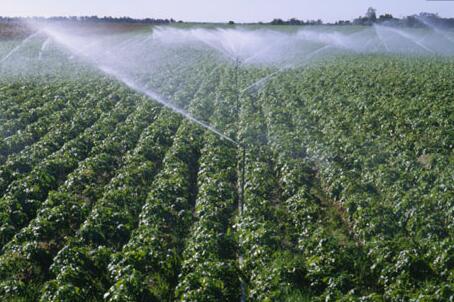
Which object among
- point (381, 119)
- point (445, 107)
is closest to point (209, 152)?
point (381, 119)

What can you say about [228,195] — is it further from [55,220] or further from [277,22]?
[277,22]

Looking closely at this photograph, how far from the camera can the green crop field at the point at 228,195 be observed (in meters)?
7.90

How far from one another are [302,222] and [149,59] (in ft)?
117

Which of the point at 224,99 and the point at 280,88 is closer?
the point at 224,99

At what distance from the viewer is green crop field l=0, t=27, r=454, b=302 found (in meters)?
7.90

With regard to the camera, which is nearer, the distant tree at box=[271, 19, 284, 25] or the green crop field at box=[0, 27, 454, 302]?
the green crop field at box=[0, 27, 454, 302]

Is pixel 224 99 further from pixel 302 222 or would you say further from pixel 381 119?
pixel 302 222

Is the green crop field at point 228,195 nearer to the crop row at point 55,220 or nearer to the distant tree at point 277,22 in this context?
Result: the crop row at point 55,220

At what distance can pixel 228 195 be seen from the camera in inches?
447

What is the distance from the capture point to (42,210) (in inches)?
394

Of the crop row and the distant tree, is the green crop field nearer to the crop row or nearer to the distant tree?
the crop row

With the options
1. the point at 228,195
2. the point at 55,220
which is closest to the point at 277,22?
the point at 228,195

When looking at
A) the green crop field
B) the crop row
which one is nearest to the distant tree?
the green crop field

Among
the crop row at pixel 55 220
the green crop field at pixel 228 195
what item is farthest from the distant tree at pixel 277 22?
the crop row at pixel 55 220
